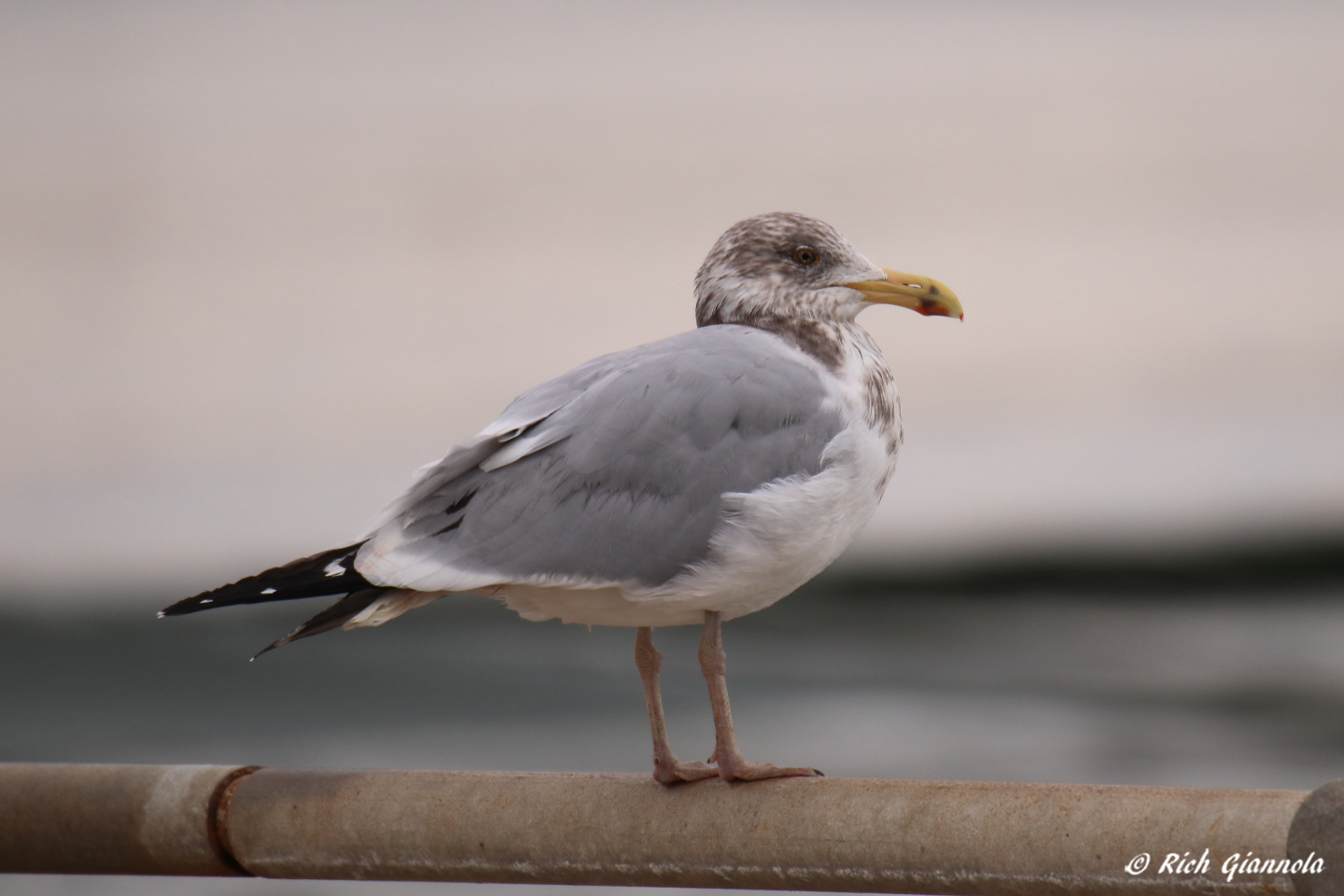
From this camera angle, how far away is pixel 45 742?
9273 millimetres

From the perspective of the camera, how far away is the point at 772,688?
9.50 m

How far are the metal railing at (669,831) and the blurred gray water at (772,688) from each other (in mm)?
5687

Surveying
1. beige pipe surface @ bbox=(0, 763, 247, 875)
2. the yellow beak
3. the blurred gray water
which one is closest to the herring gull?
the yellow beak

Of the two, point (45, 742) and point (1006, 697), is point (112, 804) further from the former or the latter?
point (1006, 697)

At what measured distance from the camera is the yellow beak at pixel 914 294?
2.76m

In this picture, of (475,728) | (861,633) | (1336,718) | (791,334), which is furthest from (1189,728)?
(791,334)

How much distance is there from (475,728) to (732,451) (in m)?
7.07

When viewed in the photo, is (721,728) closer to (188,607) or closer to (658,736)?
(658,736)

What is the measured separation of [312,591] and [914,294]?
141 cm

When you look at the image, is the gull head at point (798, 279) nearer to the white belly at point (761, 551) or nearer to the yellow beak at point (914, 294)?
the yellow beak at point (914, 294)

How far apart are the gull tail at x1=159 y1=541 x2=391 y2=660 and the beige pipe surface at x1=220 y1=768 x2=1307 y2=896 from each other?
409mm

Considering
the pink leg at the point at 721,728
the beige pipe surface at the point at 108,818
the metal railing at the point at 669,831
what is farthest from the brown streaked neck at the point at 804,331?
the beige pipe surface at the point at 108,818

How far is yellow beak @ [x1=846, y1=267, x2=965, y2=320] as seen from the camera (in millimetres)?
2760

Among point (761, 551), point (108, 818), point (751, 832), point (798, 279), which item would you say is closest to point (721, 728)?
point (751, 832)
